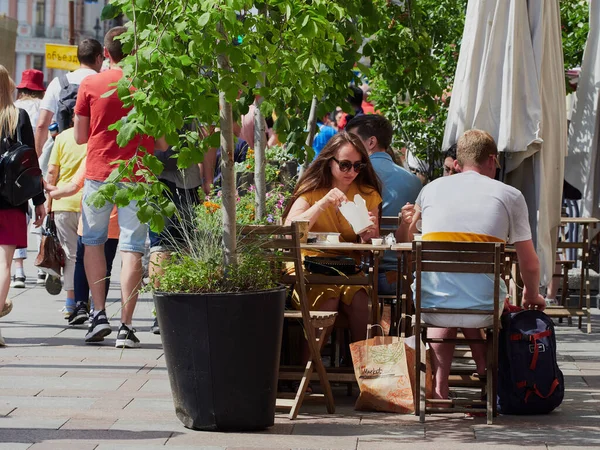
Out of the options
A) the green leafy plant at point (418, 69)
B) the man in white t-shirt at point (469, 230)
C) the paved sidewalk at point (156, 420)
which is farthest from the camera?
the green leafy plant at point (418, 69)

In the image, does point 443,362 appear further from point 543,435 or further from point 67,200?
point 67,200

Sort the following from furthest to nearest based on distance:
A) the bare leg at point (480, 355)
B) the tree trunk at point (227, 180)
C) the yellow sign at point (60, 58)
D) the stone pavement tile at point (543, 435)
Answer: the yellow sign at point (60, 58) → the bare leg at point (480, 355) → the tree trunk at point (227, 180) → the stone pavement tile at point (543, 435)

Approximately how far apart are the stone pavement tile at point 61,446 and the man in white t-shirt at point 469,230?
73.2 inches

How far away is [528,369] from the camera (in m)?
6.25

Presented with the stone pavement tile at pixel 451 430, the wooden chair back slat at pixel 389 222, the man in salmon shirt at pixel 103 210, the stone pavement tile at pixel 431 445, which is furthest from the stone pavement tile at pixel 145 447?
the wooden chair back slat at pixel 389 222

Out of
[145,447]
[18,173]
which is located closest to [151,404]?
[145,447]

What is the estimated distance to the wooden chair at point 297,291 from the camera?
6.11 m

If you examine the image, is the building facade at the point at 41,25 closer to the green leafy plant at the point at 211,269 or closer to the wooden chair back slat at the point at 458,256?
the green leafy plant at the point at 211,269

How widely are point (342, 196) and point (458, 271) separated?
114 centimetres

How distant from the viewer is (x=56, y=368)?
24.6 ft

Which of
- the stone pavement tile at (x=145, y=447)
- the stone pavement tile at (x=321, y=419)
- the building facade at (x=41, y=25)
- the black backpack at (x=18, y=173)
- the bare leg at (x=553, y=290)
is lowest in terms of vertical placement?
the stone pavement tile at (x=145, y=447)

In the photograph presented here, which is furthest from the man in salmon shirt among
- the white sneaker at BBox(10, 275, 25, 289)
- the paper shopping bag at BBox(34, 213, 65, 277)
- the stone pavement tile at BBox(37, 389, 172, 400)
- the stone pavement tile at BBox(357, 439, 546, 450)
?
the white sneaker at BBox(10, 275, 25, 289)

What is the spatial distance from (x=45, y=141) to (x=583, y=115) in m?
4.59

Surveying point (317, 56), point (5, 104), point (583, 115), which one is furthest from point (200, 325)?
point (583, 115)
